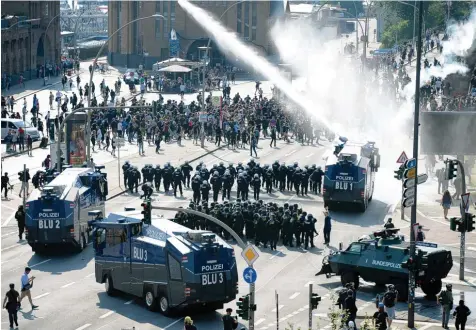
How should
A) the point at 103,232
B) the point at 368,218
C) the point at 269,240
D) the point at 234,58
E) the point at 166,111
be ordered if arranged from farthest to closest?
the point at 234,58
the point at 166,111
the point at 368,218
the point at 269,240
the point at 103,232

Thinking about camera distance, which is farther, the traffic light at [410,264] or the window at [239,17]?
the window at [239,17]

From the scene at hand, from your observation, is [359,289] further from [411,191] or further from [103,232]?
[103,232]

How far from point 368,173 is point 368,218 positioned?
7.15ft

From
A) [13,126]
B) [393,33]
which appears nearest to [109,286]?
[13,126]

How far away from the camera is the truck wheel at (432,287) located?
1649 inches

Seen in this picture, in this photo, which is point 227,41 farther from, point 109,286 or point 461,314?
point 461,314

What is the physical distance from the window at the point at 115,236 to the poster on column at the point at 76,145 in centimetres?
2025

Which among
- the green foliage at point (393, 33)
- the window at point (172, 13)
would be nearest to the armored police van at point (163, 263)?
the window at point (172, 13)

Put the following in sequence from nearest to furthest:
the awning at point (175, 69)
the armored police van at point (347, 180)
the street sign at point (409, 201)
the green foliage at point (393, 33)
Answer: the street sign at point (409, 201) → the armored police van at point (347, 180) → the awning at point (175, 69) → the green foliage at point (393, 33)

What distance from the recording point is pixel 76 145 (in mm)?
62906

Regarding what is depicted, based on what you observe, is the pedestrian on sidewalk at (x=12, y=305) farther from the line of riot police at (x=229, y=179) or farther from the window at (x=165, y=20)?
the window at (x=165, y=20)

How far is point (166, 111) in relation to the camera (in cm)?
8425

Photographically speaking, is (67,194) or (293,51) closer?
(67,194)

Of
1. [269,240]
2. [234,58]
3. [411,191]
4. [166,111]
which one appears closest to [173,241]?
[411,191]
